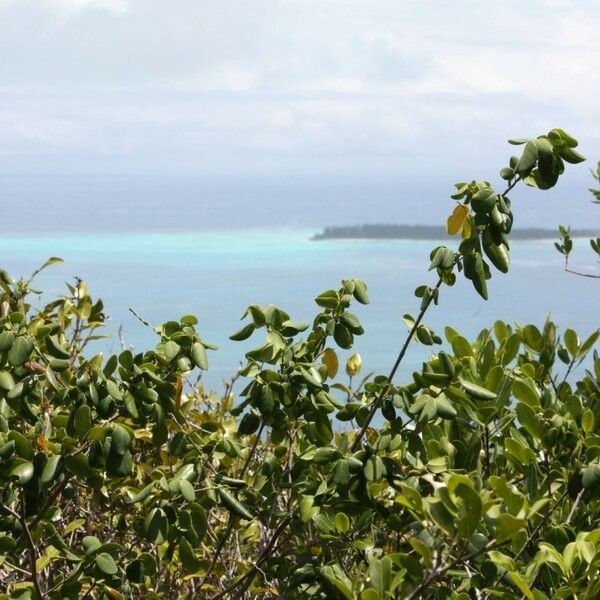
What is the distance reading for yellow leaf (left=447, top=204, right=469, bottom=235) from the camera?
2.10 metres

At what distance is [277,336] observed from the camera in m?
2.19

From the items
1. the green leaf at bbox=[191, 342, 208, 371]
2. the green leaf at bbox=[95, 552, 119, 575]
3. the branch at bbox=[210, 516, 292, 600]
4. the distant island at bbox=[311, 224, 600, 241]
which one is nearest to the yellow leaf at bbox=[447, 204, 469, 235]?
the green leaf at bbox=[191, 342, 208, 371]

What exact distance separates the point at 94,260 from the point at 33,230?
Answer: 4.21 metres

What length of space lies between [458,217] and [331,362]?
1.48ft

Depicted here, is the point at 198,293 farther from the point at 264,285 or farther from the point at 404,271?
the point at 404,271

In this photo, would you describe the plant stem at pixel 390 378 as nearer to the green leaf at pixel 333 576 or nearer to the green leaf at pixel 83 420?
the green leaf at pixel 333 576

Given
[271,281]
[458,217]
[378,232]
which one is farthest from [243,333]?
[378,232]

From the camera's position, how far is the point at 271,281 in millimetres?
9031

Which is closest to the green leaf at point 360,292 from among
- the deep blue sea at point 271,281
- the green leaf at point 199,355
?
the deep blue sea at point 271,281

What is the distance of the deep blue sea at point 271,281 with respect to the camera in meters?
4.83

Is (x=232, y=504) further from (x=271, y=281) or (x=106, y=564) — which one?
(x=271, y=281)

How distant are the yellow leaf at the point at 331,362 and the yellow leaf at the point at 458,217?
1.32 ft

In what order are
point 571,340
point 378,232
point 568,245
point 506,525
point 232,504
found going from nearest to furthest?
point 506,525 < point 232,504 < point 571,340 < point 568,245 < point 378,232

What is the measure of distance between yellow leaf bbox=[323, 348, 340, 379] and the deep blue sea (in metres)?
0.11
